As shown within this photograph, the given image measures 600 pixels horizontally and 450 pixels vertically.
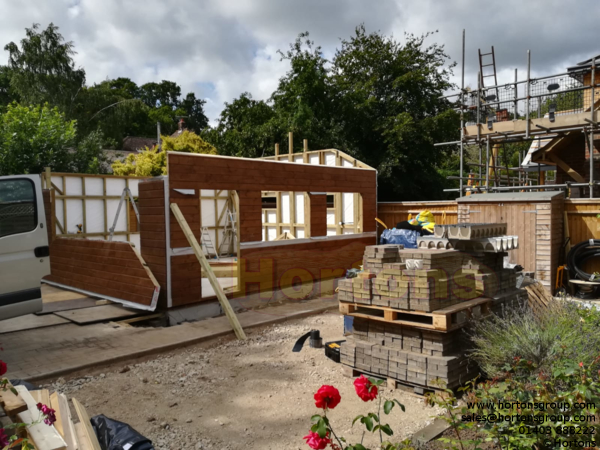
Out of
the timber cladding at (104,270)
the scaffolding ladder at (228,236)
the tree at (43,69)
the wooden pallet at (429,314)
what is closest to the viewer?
the wooden pallet at (429,314)

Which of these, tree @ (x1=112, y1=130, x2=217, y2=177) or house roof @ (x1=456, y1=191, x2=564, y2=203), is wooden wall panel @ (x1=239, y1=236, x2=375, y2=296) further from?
tree @ (x1=112, y1=130, x2=217, y2=177)

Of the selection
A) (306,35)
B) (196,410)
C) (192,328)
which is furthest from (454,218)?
(306,35)

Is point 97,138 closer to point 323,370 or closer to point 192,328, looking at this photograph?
point 192,328

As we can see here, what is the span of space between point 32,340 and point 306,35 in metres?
20.8

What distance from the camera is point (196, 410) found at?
4.96 meters

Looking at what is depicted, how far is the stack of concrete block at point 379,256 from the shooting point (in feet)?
18.9

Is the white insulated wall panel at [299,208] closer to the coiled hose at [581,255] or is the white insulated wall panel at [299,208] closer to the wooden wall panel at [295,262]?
the wooden wall panel at [295,262]

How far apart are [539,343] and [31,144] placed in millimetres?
19701

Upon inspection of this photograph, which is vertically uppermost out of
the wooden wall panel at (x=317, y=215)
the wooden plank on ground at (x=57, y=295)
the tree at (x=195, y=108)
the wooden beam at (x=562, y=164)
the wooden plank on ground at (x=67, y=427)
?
the tree at (x=195, y=108)

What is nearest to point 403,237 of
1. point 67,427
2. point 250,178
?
point 250,178

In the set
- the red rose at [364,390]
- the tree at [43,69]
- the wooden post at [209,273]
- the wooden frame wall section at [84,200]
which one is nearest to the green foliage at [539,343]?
the red rose at [364,390]

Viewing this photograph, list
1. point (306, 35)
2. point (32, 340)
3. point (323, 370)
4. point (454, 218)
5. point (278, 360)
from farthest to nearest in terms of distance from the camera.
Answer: point (306, 35), point (454, 218), point (32, 340), point (278, 360), point (323, 370)

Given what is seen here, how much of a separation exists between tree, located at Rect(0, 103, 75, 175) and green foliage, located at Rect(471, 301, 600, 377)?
18.2m

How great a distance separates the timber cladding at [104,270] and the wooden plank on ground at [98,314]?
237 millimetres
